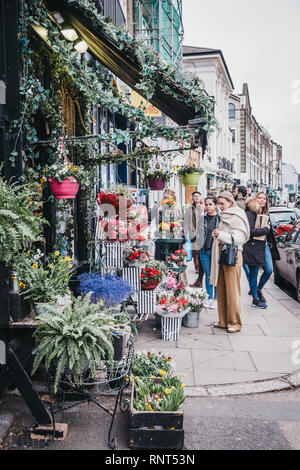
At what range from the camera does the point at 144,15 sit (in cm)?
1434

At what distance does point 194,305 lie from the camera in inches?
272

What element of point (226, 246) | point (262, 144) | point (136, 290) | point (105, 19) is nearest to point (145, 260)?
point (136, 290)

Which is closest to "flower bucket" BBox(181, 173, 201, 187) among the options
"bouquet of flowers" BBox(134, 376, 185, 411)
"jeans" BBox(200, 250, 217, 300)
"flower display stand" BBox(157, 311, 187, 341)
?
"jeans" BBox(200, 250, 217, 300)

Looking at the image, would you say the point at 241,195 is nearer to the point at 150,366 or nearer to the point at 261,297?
the point at 261,297

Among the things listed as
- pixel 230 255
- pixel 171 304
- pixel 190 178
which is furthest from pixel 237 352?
pixel 190 178

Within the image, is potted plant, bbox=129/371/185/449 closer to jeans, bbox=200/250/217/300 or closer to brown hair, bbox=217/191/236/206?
brown hair, bbox=217/191/236/206

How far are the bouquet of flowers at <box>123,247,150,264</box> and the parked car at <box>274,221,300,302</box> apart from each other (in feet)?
13.0

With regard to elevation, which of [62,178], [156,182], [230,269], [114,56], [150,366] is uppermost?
[114,56]

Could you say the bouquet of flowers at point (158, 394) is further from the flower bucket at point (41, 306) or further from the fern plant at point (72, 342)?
the flower bucket at point (41, 306)

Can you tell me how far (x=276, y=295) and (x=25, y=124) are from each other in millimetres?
7008

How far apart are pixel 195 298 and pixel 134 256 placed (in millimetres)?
1298

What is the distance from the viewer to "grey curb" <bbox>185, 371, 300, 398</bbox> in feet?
15.7

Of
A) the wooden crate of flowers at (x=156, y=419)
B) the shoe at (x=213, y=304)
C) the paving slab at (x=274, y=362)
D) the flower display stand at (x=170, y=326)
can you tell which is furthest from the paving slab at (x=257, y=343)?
→ the wooden crate of flowers at (x=156, y=419)

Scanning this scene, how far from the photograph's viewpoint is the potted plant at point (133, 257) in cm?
642
